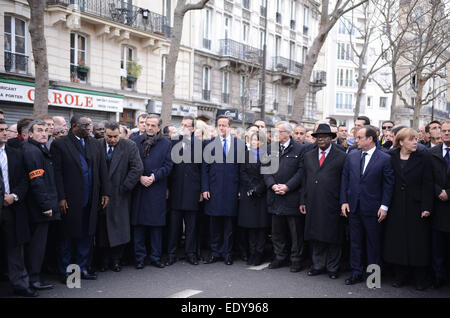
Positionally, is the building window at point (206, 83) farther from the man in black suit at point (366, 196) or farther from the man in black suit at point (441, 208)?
the man in black suit at point (441, 208)

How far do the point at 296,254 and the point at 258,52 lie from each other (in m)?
28.8

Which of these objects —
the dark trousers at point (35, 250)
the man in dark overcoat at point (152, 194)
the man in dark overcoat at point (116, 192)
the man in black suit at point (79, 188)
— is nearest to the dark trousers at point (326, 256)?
the man in dark overcoat at point (152, 194)

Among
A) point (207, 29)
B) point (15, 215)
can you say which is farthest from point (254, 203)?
point (207, 29)

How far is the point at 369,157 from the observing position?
677 cm

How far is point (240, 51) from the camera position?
32.9 metres

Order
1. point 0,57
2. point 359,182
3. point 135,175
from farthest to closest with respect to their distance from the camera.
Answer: point 0,57, point 135,175, point 359,182

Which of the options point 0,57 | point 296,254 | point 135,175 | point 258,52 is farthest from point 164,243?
point 258,52

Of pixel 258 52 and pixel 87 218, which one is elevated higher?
pixel 258 52

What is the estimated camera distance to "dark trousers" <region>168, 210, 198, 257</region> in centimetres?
771

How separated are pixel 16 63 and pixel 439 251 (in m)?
17.5

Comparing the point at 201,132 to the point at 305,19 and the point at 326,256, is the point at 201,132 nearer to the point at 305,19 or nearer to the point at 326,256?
the point at 326,256

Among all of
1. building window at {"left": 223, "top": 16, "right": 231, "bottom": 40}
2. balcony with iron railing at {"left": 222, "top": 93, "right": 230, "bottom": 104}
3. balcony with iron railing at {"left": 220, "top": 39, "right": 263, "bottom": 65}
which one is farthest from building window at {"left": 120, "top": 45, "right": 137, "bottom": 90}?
building window at {"left": 223, "top": 16, "right": 231, "bottom": 40}

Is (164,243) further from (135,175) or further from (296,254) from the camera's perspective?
(296,254)
